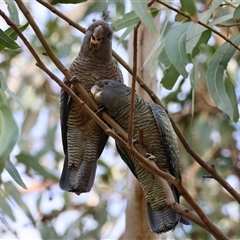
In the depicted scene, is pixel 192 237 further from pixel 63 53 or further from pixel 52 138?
pixel 63 53

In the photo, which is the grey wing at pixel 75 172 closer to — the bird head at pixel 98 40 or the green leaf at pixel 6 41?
the bird head at pixel 98 40

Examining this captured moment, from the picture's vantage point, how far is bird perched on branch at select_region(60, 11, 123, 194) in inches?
79.6

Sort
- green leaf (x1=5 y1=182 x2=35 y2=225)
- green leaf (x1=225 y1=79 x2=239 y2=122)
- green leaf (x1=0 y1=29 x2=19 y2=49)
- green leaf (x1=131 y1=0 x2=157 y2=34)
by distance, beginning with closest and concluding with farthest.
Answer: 1. green leaf (x1=131 y1=0 x2=157 y2=34)
2. green leaf (x1=0 y1=29 x2=19 y2=49)
3. green leaf (x1=225 y1=79 x2=239 y2=122)
4. green leaf (x1=5 y1=182 x2=35 y2=225)

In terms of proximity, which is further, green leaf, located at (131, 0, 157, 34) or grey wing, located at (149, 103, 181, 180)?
grey wing, located at (149, 103, 181, 180)

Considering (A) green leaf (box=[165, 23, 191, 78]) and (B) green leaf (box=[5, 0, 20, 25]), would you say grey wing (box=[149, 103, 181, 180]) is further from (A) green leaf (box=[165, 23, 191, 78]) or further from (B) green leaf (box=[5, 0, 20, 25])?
(B) green leaf (box=[5, 0, 20, 25])

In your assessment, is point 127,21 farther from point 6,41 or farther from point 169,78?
point 6,41

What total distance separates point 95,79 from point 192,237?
5.48ft

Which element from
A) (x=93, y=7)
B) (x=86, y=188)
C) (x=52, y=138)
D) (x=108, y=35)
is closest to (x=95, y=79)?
(x=108, y=35)

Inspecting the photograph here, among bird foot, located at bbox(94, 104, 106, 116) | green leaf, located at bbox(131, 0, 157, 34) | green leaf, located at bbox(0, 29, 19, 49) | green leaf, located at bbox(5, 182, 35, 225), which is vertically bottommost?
green leaf, located at bbox(5, 182, 35, 225)

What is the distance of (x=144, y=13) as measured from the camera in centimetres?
152

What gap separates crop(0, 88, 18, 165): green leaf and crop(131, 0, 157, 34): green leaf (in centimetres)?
44

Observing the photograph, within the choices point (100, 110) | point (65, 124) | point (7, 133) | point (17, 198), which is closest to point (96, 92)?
point (100, 110)

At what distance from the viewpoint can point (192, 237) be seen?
338 cm

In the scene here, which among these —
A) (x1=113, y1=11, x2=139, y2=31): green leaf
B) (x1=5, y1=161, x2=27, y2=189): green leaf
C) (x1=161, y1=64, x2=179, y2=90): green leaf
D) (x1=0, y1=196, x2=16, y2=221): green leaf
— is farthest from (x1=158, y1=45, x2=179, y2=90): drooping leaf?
(x1=0, y1=196, x2=16, y2=221): green leaf
